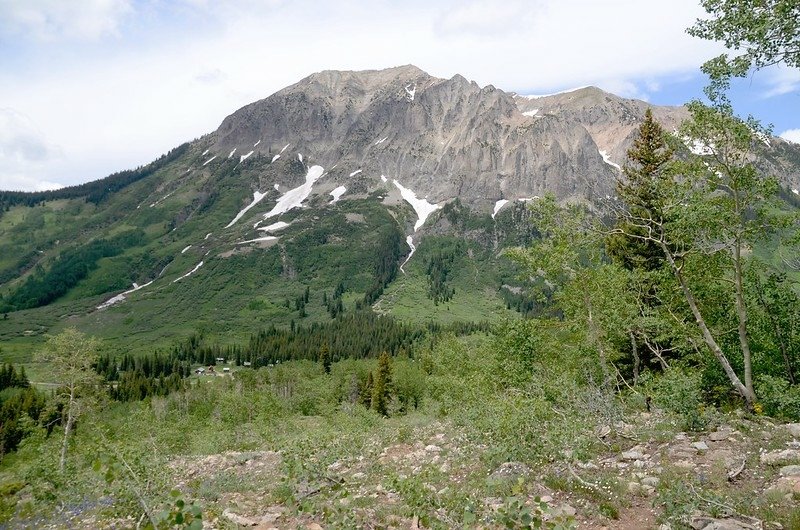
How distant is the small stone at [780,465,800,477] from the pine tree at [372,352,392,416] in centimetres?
7393

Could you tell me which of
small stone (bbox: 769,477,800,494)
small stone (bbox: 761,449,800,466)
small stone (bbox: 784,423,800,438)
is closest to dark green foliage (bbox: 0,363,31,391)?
small stone (bbox: 761,449,800,466)

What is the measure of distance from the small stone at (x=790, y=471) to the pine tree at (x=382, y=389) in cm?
7393

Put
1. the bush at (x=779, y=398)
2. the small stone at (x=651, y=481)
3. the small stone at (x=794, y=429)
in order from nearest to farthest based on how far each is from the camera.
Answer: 1. the small stone at (x=651, y=481)
2. the small stone at (x=794, y=429)
3. the bush at (x=779, y=398)

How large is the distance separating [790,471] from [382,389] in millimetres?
78155

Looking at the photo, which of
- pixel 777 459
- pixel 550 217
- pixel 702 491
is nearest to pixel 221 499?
pixel 702 491

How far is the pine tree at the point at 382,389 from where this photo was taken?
83.6m

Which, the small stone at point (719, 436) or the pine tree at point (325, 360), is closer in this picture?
the small stone at point (719, 436)

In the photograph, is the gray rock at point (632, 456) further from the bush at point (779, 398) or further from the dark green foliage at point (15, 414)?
the dark green foliage at point (15, 414)

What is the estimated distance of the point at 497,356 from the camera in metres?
26.9

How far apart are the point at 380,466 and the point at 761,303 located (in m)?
15.9

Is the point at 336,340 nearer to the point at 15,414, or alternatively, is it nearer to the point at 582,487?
the point at 15,414

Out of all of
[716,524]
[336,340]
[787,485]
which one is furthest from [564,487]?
[336,340]

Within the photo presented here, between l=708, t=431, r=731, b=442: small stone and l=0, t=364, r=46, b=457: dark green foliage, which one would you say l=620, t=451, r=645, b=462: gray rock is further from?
l=0, t=364, r=46, b=457: dark green foliage

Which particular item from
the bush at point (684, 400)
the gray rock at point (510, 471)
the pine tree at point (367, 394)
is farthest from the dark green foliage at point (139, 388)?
the bush at point (684, 400)
